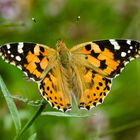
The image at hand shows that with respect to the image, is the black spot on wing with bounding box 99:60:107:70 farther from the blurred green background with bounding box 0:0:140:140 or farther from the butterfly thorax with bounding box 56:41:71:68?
the blurred green background with bounding box 0:0:140:140

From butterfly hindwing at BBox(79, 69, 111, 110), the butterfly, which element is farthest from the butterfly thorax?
butterfly hindwing at BBox(79, 69, 111, 110)

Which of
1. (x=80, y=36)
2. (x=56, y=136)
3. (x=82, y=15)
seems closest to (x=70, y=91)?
(x=56, y=136)

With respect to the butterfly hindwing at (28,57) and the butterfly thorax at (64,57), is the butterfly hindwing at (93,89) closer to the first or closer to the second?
the butterfly thorax at (64,57)

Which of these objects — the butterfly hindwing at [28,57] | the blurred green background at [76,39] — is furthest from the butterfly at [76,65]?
the blurred green background at [76,39]

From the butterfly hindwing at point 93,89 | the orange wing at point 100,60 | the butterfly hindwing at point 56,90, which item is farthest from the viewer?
the orange wing at point 100,60

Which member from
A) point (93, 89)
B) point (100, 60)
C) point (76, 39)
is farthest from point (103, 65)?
point (76, 39)

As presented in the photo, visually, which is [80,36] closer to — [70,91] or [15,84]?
[15,84]

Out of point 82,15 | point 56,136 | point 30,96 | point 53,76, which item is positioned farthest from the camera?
point 82,15
